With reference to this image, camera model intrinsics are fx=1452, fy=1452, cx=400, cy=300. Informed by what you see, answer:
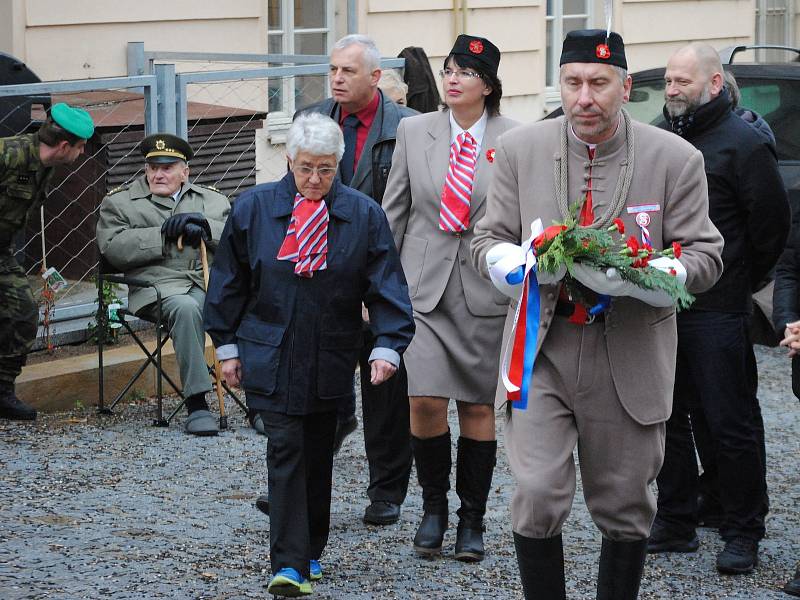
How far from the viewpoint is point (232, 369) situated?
521cm

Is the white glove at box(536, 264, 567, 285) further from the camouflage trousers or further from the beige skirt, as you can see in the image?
the camouflage trousers

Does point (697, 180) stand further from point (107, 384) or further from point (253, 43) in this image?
point (253, 43)

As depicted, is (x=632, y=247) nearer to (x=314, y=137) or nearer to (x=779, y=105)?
(x=314, y=137)

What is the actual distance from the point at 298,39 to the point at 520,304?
854cm

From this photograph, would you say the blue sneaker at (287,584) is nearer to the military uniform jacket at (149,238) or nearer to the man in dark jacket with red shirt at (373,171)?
the man in dark jacket with red shirt at (373,171)

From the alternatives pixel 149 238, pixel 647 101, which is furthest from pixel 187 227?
pixel 647 101

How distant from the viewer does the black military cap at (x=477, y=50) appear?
5781mm

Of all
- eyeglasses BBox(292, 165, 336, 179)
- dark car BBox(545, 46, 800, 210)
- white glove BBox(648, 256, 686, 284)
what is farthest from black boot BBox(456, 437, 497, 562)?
dark car BBox(545, 46, 800, 210)

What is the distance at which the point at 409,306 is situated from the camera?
5.31m

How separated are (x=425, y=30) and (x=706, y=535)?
7920 mm

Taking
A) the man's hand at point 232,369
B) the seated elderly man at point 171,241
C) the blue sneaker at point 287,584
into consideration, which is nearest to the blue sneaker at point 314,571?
the blue sneaker at point 287,584

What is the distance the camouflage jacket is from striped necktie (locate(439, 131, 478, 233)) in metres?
2.73

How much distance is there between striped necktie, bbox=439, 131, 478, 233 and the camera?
5.81m

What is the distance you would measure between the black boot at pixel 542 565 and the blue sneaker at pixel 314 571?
1.12m
